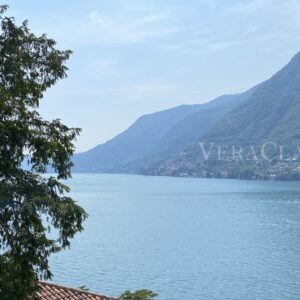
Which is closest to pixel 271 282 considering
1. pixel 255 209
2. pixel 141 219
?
pixel 141 219

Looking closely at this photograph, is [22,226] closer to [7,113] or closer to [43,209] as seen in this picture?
[43,209]

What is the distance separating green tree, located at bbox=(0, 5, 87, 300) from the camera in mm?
15328

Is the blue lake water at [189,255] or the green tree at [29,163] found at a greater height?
the green tree at [29,163]

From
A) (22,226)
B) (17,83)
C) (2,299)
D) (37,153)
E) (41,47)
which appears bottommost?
(2,299)

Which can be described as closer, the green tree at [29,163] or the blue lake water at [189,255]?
the green tree at [29,163]

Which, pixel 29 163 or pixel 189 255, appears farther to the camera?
pixel 189 255

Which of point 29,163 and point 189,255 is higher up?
point 29,163

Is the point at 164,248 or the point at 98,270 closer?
the point at 98,270

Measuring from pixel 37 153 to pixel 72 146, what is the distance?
1239 mm

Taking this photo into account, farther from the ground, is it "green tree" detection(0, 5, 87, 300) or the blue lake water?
"green tree" detection(0, 5, 87, 300)

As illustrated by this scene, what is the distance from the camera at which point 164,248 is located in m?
95.3

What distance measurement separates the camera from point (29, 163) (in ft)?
53.6

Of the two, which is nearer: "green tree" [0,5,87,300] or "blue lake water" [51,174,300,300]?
"green tree" [0,5,87,300]

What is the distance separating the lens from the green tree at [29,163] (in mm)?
15328
